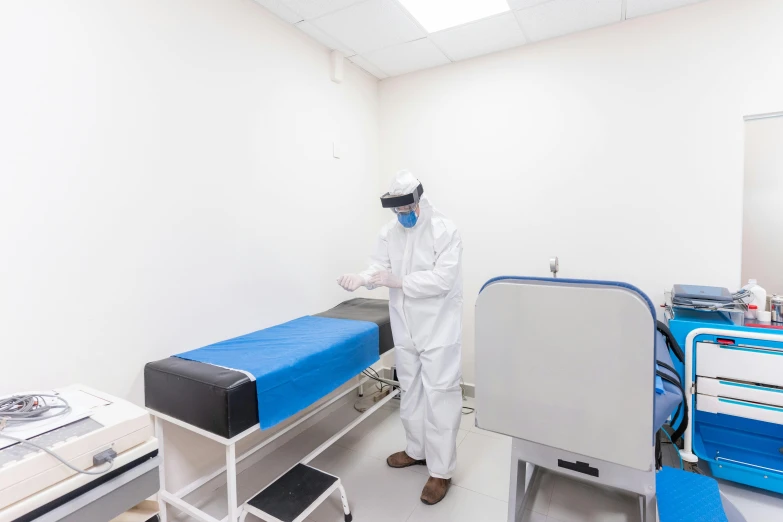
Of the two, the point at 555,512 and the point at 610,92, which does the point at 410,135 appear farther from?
the point at 555,512

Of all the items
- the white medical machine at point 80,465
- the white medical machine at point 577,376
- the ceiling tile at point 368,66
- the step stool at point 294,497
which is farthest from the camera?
the ceiling tile at point 368,66

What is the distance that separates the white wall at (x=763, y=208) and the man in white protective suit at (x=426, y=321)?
5.81ft

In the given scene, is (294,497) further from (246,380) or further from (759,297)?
(759,297)

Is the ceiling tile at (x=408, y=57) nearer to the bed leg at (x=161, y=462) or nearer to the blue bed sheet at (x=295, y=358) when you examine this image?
the blue bed sheet at (x=295, y=358)

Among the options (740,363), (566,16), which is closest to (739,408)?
(740,363)

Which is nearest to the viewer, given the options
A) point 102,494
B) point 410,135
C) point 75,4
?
point 102,494

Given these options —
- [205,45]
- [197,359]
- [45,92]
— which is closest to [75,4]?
[45,92]

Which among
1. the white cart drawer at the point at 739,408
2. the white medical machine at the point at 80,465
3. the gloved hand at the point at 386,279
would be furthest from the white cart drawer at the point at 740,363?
the white medical machine at the point at 80,465

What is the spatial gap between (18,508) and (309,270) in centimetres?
183

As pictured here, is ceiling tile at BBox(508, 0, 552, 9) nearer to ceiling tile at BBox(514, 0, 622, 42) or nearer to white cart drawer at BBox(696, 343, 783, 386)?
ceiling tile at BBox(514, 0, 622, 42)

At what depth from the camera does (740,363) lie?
1.75 meters

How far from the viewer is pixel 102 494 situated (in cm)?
98

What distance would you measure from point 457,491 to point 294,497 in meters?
0.80

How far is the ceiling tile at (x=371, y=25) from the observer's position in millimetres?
2230
